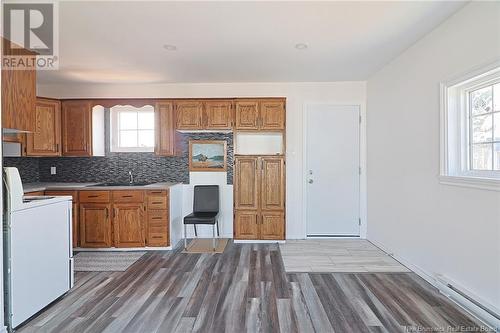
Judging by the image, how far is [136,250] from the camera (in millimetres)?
4023

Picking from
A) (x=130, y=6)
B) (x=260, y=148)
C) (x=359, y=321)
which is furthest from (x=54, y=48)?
(x=359, y=321)

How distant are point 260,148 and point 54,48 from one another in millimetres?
2920

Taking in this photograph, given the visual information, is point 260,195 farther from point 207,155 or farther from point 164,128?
point 164,128

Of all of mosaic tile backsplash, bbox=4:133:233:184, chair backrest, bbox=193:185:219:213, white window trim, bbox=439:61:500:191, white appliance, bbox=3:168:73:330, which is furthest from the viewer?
mosaic tile backsplash, bbox=4:133:233:184

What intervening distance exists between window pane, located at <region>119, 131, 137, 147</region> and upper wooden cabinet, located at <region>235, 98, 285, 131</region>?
1.72 meters

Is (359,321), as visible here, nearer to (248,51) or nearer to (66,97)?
(248,51)

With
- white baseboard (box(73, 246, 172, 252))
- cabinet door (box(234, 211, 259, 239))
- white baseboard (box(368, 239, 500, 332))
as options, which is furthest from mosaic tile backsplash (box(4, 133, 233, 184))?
white baseboard (box(368, 239, 500, 332))

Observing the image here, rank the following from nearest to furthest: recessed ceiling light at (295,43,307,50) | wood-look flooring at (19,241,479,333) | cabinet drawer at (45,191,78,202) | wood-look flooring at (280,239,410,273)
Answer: wood-look flooring at (19,241,479,333) → recessed ceiling light at (295,43,307,50) → wood-look flooring at (280,239,410,273) → cabinet drawer at (45,191,78,202)

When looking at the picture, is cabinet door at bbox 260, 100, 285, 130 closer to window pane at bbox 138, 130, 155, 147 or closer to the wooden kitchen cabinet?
the wooden kitchen cabinet

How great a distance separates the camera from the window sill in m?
2.07

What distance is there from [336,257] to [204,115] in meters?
2.70

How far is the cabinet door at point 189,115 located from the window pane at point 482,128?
3233 millimetres

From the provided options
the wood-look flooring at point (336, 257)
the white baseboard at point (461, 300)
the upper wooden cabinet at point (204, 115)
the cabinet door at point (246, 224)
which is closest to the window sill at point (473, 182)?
the white baseboard at point (461, 300)

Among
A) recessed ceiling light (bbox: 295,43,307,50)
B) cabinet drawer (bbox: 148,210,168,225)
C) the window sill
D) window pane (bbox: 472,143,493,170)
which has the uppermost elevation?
recessed ceiling light (bbox: 295,43,307,50)
